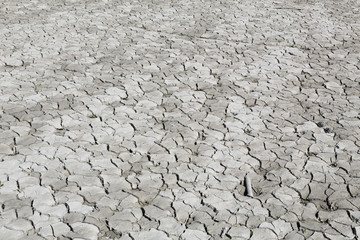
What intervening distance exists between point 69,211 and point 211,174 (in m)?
1.11

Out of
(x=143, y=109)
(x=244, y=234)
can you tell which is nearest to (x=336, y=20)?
(x=143, y=109)

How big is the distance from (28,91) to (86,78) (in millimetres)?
662

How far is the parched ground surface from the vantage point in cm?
318

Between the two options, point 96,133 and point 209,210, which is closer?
point 209,210

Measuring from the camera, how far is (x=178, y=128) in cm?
432

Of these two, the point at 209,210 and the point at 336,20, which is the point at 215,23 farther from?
the point at 209,210

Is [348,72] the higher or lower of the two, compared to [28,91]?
higher

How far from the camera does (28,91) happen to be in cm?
493

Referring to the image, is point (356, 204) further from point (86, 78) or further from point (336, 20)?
point (336, 20)

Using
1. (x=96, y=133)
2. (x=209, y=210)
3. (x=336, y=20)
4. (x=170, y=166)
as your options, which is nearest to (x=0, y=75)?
(x=96, y=133)

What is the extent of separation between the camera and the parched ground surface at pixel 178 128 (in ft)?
10.4

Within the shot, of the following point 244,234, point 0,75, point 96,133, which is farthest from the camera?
point 0,75

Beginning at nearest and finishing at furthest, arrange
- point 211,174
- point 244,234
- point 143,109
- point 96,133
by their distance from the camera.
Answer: point 244,234 → point 211,174 → point 96,133 → point 143,109

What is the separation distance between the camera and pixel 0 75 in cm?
527
